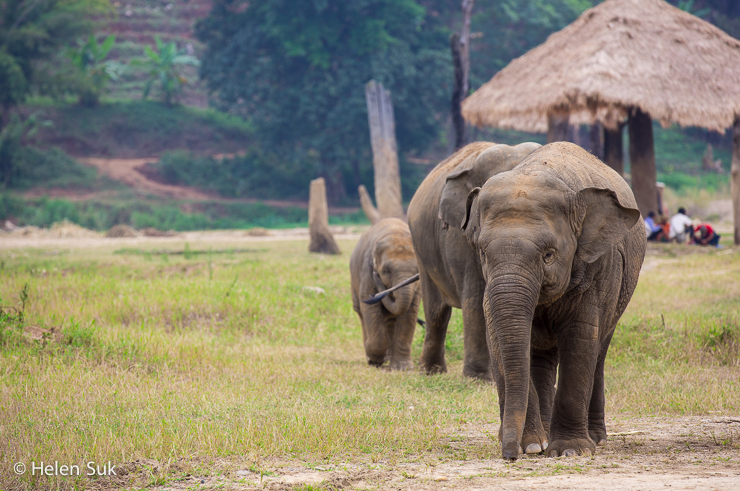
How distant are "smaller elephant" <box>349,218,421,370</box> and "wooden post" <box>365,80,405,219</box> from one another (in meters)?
11.1

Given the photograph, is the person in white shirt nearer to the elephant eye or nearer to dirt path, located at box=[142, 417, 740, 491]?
dirt path, located at box=[142, 417, 740, 491]

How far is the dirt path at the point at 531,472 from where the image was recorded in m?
3.81

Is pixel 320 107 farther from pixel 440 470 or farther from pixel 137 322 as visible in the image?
pixel 440 470

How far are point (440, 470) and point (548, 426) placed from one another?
1029 mm

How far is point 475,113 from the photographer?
18422 mm

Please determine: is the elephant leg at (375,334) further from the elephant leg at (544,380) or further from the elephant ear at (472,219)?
the elephant ear at (472,219)

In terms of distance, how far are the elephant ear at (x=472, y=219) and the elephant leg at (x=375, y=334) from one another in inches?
161

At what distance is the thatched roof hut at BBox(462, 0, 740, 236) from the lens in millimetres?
15875

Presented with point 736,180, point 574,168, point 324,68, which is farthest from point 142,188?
point 574,168

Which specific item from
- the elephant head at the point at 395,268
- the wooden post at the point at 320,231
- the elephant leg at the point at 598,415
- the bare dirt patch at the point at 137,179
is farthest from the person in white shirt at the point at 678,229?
the bare dirt patch at the point at 137,179

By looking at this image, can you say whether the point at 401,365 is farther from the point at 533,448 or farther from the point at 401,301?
the point at 533,448

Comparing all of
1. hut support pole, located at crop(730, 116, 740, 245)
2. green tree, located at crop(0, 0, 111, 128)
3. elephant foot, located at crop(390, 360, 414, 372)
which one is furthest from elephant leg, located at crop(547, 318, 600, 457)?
green tree, located at crop(0, 0, 111, 128)

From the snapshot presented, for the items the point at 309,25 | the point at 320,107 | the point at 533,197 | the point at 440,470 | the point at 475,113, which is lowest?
the point at 440,470

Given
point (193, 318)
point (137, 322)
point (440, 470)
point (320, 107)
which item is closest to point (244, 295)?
point (193, 318)
